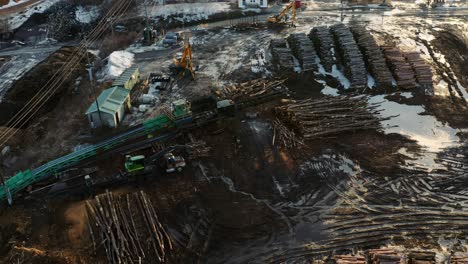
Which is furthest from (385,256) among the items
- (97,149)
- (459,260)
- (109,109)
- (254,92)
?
(109,109)

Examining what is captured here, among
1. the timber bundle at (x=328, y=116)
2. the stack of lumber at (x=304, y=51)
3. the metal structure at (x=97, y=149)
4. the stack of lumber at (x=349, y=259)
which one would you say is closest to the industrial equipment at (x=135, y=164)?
the metal structure at (x=97, y=149)

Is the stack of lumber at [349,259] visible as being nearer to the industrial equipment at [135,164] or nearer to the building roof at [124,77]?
the industrial equipment at [135,164]

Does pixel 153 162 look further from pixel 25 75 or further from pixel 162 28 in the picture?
pixel 162 28

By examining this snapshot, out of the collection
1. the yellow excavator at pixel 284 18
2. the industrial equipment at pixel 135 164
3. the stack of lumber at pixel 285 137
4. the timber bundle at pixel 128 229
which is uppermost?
the yellow excavator at pixel 284 18

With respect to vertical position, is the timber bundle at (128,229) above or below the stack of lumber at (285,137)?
below

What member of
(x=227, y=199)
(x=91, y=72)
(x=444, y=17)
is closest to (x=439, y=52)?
(x=444, y=17)

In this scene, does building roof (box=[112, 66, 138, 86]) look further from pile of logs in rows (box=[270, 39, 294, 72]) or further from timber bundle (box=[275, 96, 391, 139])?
pile of logs in rows (box=[270, 39, 294, 72])
